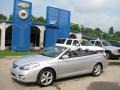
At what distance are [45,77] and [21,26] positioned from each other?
17.8m

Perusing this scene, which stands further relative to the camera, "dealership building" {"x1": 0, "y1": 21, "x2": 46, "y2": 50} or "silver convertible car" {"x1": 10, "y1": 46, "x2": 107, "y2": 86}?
"dealership building" {"x1": 0, "y1": 21, "x2": 46, "y2": 50}

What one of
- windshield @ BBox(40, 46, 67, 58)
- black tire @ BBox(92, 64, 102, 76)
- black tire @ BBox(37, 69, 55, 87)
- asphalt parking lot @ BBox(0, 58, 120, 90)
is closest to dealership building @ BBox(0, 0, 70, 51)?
asphalt parking lot @ BBox(0, 58, 120, 90)

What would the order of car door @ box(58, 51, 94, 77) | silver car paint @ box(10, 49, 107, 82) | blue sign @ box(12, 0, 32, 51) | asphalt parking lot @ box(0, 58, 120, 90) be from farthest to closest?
blue sign @ box(12, 0, 32, 51) < car door @ box(58, 51, 94, 77) < asphalt parking lot @ box(0, 58, 120, 90) < silver car paint @ box(10, 49, 107, 82)

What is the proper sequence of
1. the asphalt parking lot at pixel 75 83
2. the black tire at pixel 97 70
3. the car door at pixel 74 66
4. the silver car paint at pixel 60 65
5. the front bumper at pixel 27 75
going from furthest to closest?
1. the black tire at pixel 97 70
2. the car door at pixel 74 66
3. the asphalt parking lot at pixel 75 83
4. the silver car paint at pixel 60 65
5. the front bumper at pixel 27 75

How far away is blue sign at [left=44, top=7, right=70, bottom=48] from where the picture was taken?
2959 cm

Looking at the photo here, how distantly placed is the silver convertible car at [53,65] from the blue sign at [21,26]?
1533 centimetres

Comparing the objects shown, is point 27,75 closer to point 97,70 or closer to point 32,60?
point 32,60

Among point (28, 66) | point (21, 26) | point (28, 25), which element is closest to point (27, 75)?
point (28, 66)

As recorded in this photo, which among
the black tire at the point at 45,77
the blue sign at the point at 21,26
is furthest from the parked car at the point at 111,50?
the black tire at the point at 45,77

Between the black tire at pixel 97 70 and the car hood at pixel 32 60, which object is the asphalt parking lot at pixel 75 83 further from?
the car hood at pixel 32 60

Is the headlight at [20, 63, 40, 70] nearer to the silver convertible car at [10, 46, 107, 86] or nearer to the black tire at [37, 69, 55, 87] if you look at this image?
the silver convertible car at [10, 46, 107, 86]

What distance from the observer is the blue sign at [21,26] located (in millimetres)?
26000

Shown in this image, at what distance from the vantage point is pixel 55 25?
30.1 meters

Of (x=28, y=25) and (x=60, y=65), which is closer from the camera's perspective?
(x=60, y=65)
